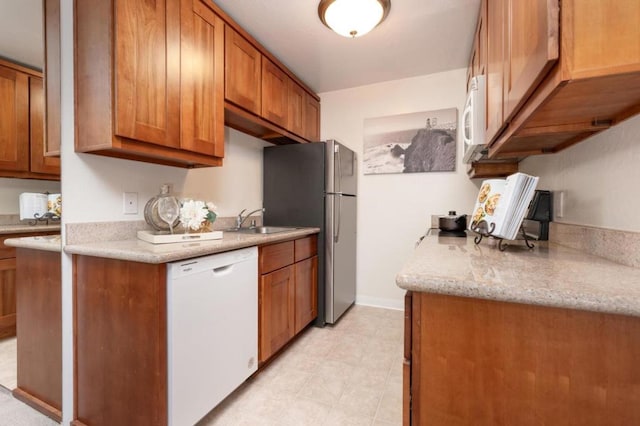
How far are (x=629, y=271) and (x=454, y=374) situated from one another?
1.97 feet

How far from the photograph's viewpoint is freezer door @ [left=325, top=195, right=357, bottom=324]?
8.42 feet

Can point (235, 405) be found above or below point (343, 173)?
below

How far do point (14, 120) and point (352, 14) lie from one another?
184 centimetres

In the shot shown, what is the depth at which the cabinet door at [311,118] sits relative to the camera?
116 inches

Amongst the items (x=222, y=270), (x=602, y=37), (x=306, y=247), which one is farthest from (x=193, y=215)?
(x=602, y=37)

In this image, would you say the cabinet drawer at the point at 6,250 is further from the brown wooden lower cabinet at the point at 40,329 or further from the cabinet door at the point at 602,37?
the cabinet door at the point at 602,37

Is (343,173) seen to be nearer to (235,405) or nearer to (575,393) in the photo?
(235,405)

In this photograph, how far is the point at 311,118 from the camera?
3.05 metres

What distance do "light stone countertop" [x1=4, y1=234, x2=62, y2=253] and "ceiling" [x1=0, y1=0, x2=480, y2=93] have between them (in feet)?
2.68

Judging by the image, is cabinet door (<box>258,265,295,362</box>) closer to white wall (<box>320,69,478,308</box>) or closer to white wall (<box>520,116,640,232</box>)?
white wall (<box>320,69,478,308</box>)

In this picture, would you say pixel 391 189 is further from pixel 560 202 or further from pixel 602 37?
pixel 602 37

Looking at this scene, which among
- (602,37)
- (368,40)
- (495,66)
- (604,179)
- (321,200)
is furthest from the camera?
(321,200)

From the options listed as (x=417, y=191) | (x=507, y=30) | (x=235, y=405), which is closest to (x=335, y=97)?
(x=417, y=191)

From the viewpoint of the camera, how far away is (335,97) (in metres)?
3.20
